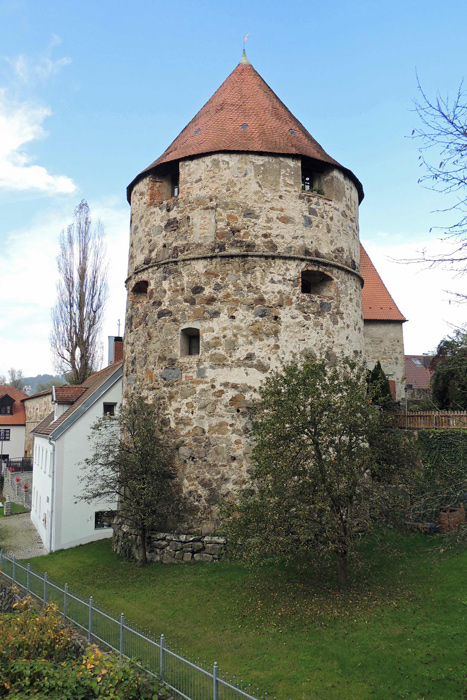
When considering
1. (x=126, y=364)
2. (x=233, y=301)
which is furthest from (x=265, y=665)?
(x=126, y=364)

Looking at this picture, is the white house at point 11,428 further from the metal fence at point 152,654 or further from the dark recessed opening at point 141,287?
the metal fence at point 152,654

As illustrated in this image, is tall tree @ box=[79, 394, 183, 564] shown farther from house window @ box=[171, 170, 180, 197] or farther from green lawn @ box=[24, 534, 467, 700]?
house window @ box=[171, 170, 180, 197]

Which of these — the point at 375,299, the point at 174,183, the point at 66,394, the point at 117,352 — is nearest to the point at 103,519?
the point at 66,394

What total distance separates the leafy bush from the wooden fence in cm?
1036

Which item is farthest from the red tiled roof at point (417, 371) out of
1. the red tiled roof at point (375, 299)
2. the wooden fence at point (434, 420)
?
the wooden fence at point (434, 420)

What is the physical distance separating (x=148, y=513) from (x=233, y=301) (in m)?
4.78

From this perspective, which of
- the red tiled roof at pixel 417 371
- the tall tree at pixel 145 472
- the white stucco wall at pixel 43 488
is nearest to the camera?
the tall tree at pixel 145 472

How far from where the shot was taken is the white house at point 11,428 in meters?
39.6

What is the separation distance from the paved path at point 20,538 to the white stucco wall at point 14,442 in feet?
55.2

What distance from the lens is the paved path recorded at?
51.8 ft

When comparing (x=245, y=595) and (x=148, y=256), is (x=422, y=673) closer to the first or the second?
(x=245, y=595)

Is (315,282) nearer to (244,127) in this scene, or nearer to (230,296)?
(230,296)

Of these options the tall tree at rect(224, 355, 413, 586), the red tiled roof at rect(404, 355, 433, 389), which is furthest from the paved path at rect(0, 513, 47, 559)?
the red tiled roof at rect(404, 355, 433, 389)

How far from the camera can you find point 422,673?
20.7 feet
